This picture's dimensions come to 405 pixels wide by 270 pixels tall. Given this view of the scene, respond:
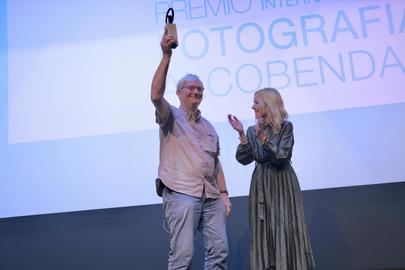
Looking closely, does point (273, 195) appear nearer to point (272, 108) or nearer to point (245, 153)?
point (245, 153)

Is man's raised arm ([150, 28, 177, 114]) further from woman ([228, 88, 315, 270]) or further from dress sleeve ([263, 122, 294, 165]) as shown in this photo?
dress sleeve ([263, 122, 294, 165])

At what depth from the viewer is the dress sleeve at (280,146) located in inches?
86.2

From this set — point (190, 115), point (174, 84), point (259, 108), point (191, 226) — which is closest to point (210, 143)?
point (190, 115)

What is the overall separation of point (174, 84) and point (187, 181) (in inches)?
41.2

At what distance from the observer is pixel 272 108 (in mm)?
2312

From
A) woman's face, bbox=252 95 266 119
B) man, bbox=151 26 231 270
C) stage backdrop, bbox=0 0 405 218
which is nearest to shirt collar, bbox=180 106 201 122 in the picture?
man, bbox=151 26 231 270

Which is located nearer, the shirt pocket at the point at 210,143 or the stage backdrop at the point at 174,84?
the shirt pocket at the point at 210,143

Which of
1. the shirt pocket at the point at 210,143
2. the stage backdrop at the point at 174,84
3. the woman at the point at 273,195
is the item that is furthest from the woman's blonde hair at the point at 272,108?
the stage backdrop at the point at 174,84

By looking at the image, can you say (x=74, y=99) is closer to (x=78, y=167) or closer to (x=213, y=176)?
(x=78, y=167)

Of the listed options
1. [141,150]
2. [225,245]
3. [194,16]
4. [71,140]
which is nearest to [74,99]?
[71,140]

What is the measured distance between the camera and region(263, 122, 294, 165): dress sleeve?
2189 millimetres

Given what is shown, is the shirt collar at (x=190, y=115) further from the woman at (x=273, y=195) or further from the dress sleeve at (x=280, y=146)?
the dress sleeve at (x=280, y=146)

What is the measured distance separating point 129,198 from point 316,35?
5.01 feet

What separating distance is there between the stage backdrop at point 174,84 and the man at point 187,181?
717 millimetres
